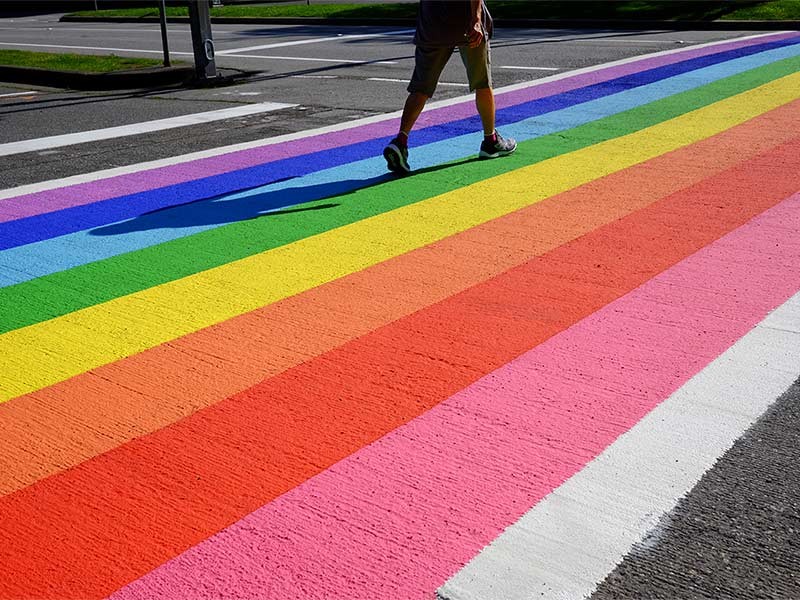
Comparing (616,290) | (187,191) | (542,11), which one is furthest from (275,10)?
(616,290)

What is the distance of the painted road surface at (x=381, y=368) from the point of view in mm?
2869

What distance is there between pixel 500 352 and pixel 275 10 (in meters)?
24.2

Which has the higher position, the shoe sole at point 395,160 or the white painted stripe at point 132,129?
the white painted stripe at point 132,129

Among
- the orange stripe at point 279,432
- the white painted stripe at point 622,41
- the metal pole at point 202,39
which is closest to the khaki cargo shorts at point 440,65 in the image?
the orange stripe at point 279,432

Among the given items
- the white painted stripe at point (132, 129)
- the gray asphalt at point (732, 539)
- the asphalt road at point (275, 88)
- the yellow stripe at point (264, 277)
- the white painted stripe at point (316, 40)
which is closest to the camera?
the gray asphalt at point (732, 539)

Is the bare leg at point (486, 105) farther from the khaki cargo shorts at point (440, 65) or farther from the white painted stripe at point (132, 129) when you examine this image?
the white painted stripe at point (132, 129)

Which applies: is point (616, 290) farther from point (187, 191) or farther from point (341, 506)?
point (187, 191)

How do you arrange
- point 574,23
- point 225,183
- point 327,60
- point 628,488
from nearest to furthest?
point 628,488
point 225,183
point 327,60
point 574,23

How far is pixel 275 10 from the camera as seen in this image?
26797 millimetres

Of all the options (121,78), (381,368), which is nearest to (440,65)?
(381,368)

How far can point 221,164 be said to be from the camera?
8312mm

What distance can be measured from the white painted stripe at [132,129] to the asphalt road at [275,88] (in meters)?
0.20

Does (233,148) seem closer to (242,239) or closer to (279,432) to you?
(242,239)

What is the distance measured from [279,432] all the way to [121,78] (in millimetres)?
11110
